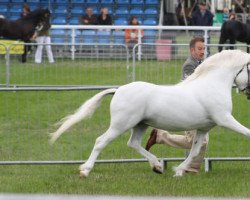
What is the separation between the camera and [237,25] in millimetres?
25594

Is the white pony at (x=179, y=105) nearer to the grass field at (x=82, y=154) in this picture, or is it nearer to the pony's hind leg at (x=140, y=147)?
the pony's hind leg at (x=140, y=147)

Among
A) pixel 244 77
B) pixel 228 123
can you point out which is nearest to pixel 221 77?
pixel 244 77

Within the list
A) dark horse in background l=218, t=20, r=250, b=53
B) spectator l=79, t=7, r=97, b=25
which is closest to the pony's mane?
dark horse in background l=218, t=20, r=250, b=53

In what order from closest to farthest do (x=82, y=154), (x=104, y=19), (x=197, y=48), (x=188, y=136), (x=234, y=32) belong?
(x=188, y=136) < (x=197, y=48) < (x=82, y=154) < (x=234, y=32) < (x=104, y=19)

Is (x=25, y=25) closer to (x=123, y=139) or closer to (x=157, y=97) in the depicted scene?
(x=123, y=139)

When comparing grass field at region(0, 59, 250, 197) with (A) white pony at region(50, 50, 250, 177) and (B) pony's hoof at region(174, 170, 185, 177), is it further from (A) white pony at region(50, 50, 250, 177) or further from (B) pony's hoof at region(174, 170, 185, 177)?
(A) white pony at region(50, 50, 250, 177)

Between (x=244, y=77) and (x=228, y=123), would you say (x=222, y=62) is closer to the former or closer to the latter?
(x=244, y=77)

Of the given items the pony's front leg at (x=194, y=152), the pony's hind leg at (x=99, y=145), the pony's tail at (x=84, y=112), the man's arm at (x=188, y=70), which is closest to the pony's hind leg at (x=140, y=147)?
the pony's front leg at (x=194, y=152)

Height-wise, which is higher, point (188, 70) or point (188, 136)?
point (188, 70)

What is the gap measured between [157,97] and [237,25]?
53.6ft

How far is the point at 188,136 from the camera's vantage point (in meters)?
10.6

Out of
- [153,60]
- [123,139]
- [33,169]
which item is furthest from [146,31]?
[33,169]

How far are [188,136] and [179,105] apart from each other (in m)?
1.05

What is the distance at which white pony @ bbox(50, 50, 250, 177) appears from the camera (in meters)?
9.66
